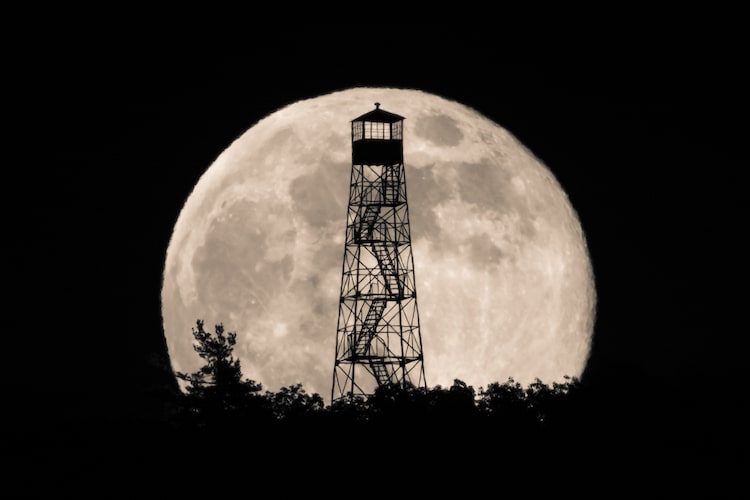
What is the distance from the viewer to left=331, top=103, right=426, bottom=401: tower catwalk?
167 feet

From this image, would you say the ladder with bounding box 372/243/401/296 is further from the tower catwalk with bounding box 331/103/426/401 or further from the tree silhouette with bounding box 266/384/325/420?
the tree silhouette with bounding box 266/384/325/420

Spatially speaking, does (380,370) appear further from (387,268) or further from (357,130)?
(357,130)

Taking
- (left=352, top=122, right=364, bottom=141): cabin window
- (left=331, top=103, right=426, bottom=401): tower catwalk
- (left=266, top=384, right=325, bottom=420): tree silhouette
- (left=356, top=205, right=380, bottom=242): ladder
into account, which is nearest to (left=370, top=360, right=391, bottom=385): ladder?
(left=331, top=103, right=426, bottom=401): tower catwalk

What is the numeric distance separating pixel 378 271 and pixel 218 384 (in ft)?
28.4

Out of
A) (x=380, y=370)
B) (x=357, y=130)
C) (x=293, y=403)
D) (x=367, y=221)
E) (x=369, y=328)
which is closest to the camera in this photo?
(x=293, y=403)

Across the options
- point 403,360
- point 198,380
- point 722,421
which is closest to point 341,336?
point 403,360

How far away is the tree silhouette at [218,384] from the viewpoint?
158 feet

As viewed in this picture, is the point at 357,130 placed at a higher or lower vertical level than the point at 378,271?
higher

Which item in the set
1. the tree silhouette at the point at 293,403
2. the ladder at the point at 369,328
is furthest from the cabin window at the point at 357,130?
the tree silhouette at the point at 293,403

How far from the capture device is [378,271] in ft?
172

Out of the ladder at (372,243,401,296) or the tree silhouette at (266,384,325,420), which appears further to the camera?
the ladder at (372,243,401,296)

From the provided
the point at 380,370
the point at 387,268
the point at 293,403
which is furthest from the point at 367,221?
the point at 293,403

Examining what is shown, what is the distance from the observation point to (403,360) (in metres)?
50.5

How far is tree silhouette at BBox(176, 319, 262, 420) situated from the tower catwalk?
4226 mm
